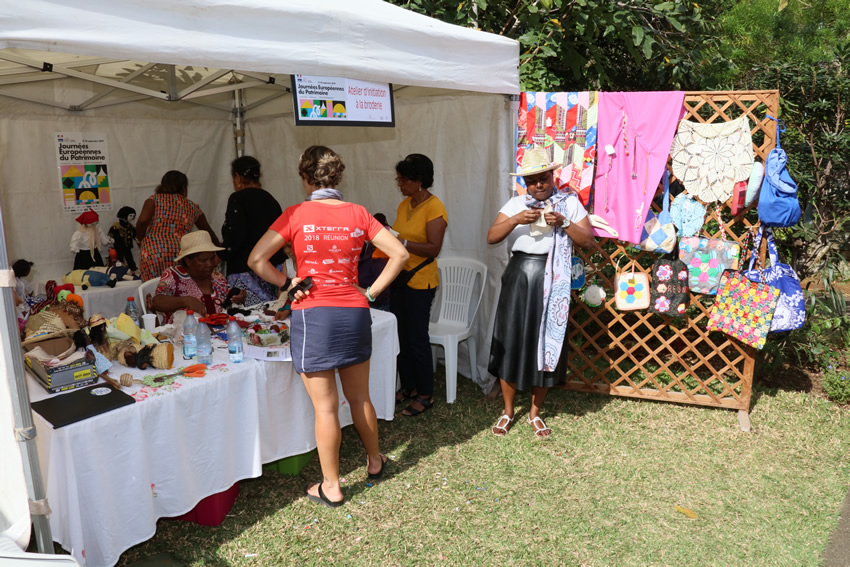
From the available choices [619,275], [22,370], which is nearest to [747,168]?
[619,275]

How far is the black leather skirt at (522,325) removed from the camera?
3635 millimetres

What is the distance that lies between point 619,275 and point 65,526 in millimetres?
3184

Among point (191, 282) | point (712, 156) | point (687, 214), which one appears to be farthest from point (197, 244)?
point (712, 156)

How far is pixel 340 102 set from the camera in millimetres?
3164

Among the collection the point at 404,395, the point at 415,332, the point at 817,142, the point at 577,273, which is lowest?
the point at 404,395

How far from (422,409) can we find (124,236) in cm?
291

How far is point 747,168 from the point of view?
3742mm

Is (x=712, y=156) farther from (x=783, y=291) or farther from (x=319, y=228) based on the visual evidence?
(x=319, y=228)

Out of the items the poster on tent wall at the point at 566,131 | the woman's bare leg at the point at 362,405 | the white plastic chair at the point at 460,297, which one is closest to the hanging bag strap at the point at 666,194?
the poster on tent wall at the point at 566,131

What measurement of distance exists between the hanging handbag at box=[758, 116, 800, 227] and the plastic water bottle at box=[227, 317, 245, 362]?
2.89 m

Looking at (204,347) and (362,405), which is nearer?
(204,347)

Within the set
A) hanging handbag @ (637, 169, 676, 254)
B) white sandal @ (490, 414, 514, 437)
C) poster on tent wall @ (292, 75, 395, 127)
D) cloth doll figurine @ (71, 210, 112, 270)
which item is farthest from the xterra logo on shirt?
cloth doll figurine @ (71, 210, 112, 270)

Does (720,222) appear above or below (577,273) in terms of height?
above

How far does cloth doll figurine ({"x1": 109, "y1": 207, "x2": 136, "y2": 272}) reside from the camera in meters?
5.26
